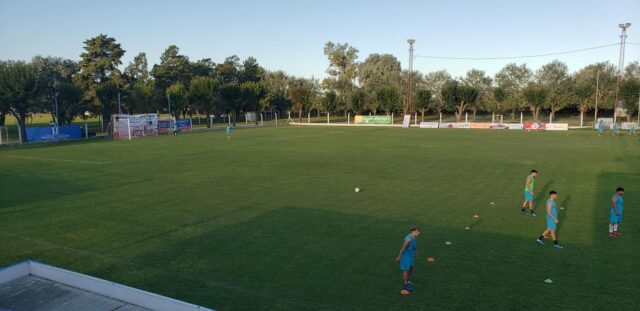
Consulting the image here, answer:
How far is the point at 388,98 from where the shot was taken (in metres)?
77.5

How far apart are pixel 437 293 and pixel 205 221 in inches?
307

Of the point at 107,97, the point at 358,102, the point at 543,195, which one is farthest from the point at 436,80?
the point at 543,195

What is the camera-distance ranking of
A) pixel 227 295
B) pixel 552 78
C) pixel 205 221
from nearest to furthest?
pixel 227 295 → pixel 205 221 → pixel 552 78

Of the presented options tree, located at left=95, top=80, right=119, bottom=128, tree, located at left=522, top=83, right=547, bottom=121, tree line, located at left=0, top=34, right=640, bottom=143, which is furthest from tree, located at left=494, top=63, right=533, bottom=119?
tree, located at left=95, top=80, right=119, bottom=128

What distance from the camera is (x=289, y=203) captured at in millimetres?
15617

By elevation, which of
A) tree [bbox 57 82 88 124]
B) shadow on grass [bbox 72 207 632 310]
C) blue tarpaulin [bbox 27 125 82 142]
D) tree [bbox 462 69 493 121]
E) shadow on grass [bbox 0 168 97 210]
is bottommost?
shadow on grass [bbox 72 207 632 310]

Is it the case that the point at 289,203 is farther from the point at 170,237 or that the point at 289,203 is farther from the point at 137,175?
the point at 137,175

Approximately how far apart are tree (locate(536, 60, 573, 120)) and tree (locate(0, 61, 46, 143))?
72.0 meters

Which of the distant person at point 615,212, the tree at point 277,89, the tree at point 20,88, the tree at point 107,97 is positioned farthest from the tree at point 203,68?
the distant person at point 615,212

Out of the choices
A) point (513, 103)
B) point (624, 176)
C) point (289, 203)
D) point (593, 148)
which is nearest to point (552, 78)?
point (513, 103)

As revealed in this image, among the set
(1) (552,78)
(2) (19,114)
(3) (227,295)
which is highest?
(1) (552,78)

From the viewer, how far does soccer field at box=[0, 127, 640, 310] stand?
8414 mm

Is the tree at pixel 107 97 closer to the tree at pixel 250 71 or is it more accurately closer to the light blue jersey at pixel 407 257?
the tree at pixel 250 71

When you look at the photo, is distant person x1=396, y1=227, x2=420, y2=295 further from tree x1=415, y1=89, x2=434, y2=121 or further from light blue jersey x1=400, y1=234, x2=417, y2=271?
tree x1=415, y1=89, x2=434, y2=121
